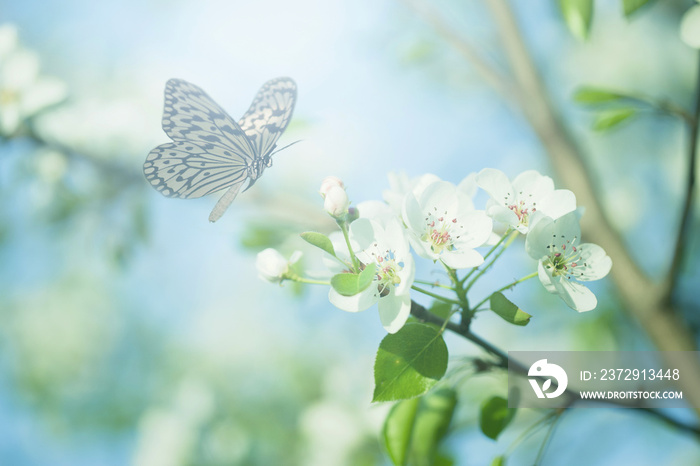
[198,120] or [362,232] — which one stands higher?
[198,120]

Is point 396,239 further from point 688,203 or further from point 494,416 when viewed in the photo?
point 688,203

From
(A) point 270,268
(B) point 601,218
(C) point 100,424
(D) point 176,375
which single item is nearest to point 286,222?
(A) point 270,268

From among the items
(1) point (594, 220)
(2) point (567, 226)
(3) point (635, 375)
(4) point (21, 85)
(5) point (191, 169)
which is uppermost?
(4) point (21, 85)

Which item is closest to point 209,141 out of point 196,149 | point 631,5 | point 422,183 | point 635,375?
point 196,149

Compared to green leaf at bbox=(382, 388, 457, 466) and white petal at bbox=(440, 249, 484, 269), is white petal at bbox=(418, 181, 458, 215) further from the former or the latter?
green leaf at bbox=(382, 388, 457, 466)

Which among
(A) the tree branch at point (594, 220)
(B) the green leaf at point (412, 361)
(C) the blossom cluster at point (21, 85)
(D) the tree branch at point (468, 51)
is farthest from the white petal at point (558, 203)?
(C) the blossom cluster at point (21, 85)

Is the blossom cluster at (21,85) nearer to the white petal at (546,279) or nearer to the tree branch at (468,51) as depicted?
the tree branch at (468,51)
